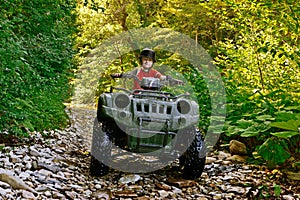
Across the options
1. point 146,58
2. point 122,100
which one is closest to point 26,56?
point 122,100

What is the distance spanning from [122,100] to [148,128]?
45 centimetres

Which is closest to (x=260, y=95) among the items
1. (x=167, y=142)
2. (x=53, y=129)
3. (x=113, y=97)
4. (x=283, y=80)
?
(x=283, y=80)

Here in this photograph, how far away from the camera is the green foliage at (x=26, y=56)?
A: 3.75 meters

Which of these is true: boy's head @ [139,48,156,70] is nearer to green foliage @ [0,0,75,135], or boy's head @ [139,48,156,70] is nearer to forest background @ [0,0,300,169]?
forest background @ [0,0,300,169]

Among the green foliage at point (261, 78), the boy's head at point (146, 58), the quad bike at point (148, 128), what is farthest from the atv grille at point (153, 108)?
the boy's head at point (146, 58)

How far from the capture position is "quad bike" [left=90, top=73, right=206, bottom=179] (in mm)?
4387

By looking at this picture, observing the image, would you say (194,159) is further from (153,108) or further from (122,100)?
(122,100)

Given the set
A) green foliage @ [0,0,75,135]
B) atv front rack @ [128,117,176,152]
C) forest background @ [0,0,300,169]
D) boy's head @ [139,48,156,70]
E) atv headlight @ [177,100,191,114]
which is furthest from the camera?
boy's head @ [139,48,156,70]

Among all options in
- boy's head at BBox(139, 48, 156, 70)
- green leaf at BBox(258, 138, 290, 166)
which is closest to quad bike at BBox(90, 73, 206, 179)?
green leaf at BBox(258, 138, 290, 166)

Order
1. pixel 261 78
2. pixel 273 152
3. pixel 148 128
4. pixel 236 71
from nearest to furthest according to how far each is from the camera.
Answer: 1. pixel 273 152
2. pixel 148 128
3. pixel 261 78
4. pixel 236 71

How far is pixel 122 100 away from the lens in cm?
442

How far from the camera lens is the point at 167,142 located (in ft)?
14.8

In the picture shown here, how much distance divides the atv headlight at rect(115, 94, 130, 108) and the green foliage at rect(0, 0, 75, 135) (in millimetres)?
893

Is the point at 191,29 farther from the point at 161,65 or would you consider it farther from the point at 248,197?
the point at 248,197
